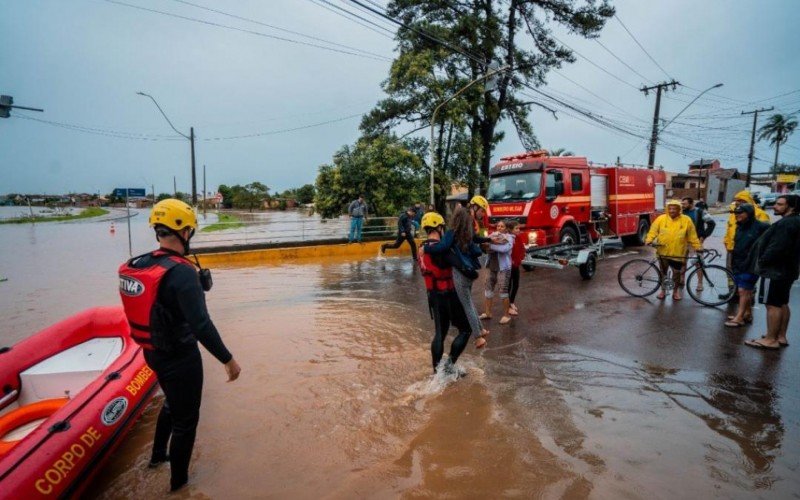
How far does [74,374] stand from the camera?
13.2 ft

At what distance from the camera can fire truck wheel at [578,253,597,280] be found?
9546 mm

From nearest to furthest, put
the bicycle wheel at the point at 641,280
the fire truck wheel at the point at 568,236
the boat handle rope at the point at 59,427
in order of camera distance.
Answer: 1. the boat handle rope at the point at 59,427
2. the bicycle wheel at the point at 641,280
3. the fire truck wheel at the point at 568,236

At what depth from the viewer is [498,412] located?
12.8 ft

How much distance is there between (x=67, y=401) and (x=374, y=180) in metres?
13.7

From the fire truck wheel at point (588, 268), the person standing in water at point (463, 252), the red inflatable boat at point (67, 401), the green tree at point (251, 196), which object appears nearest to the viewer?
the red inflatable boat at point (67, 401)

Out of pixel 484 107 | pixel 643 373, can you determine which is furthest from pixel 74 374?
pixel 484 107

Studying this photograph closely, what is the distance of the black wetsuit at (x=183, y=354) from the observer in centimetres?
257

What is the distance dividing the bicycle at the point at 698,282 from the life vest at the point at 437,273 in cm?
521

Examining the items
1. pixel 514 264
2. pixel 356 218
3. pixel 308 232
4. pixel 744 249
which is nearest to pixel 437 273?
pixel 514 264

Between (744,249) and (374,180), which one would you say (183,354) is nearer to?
(744,249)

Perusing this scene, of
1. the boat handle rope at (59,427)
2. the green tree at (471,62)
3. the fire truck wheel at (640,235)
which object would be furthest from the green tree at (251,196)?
the boat handle rope at (59,427)

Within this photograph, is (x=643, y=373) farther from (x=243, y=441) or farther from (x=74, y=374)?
(x=74, y=374)

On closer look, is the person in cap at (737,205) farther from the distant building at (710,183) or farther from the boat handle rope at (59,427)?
the distant building at (710,183)

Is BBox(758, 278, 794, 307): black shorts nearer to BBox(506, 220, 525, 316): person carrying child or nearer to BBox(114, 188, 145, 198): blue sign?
BBox(506, 220, 525, 316): person carrying child
